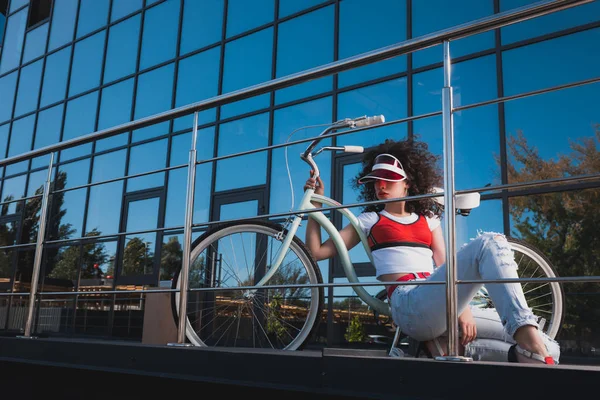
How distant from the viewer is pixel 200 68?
8852mm

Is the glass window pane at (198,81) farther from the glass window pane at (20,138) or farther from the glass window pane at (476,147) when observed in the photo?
the glass window pane at (20,138)

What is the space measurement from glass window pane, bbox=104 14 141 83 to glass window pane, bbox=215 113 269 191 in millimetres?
3065

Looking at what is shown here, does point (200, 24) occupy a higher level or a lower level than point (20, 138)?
higher

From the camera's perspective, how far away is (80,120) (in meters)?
10.6

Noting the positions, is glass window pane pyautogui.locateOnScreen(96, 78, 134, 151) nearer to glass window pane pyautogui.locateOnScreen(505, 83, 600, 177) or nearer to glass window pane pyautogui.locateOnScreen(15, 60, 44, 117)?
glass window pane pyautogui.locateOnScreen(15, 60, 44, 117)

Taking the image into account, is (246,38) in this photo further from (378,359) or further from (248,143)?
(378,359)

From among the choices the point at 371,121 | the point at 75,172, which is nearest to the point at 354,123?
the point at 371,121

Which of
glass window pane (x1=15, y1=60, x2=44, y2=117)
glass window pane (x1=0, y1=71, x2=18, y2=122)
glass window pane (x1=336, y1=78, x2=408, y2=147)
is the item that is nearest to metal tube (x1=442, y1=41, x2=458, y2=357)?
glass window pane (x1=336, y1=78, x2=408, y2=147)

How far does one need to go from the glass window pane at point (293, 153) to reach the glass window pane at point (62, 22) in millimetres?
6394

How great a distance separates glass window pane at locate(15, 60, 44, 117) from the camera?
11867 mm

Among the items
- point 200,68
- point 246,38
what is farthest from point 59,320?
point 246,38

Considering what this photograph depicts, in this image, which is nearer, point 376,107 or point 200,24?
point 376,107

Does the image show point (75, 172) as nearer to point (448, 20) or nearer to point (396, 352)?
point (448, 20)

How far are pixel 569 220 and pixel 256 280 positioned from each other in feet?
11.6
